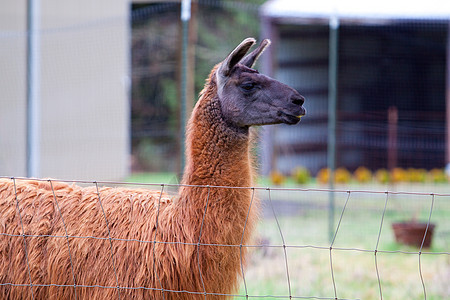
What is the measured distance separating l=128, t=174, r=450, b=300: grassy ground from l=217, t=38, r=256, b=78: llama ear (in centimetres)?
93

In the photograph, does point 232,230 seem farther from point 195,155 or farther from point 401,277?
point 401,277

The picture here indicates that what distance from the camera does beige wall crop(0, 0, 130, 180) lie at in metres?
10.9

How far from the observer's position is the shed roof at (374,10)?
42.3 feet

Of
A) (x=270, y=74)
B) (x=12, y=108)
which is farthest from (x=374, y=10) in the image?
(x=12, y=108)

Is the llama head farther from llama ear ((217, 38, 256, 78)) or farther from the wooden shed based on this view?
the wooden shed

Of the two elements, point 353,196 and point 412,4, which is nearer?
point 353,196

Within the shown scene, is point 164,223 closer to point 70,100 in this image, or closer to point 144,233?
point 144,233

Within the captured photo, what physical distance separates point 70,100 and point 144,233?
28.1 feet

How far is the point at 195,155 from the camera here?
3705mm

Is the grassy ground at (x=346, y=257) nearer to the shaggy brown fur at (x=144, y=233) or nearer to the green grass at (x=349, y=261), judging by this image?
the green grass at (x=349, y=261)

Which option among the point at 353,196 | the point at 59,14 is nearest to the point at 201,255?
the point at 353,196

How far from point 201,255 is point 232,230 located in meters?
0.24

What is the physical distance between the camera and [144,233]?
11.7 ft

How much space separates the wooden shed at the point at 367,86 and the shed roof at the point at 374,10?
12 cm
